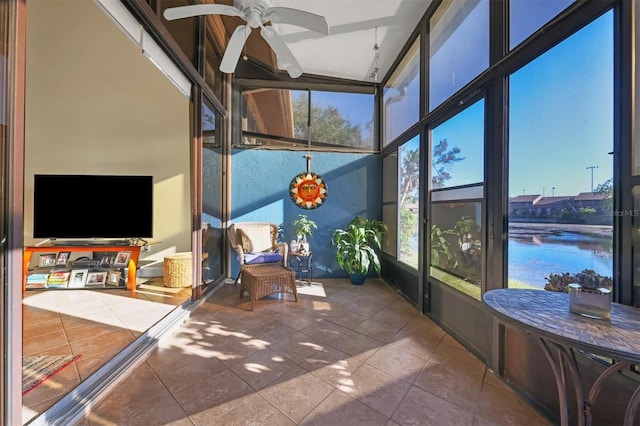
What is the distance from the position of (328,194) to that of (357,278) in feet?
4.76

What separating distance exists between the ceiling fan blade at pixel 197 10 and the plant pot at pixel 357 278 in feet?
11.0

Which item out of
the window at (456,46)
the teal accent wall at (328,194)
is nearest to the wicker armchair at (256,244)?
the teal accent wall at (328,194)

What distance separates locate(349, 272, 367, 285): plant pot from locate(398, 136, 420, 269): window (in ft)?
2.17

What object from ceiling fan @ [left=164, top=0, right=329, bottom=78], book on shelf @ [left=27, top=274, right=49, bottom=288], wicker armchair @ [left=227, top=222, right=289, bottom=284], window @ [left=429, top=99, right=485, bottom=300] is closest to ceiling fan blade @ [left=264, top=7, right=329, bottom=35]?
ceiling fan @ [left=164, top=0, right=329, bottom=78]

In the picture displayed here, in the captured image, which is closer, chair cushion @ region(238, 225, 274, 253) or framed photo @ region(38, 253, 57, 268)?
framed photo @ region(38, 253, 57, 268)

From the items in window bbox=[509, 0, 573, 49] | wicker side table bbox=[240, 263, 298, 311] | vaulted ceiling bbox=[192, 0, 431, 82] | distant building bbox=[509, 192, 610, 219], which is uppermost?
vaulted ceiling bbox=[192, 0, 431, 82]

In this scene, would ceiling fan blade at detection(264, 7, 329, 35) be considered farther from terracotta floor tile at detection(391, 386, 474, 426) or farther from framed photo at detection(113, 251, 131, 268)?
framed photo at detection(113, 251, 131, 268)

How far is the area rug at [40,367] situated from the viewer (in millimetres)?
1545

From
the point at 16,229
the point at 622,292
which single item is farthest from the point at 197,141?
the point at 622,292

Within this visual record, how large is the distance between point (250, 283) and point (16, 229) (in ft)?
6.92

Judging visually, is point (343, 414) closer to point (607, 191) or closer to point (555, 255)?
point (555, 255)

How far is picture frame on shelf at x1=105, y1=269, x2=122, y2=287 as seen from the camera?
3453mm

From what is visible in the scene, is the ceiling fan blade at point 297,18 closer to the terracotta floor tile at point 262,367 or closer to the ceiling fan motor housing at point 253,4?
the ceiling fan motor housing at point 253,4

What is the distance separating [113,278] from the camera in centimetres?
346
